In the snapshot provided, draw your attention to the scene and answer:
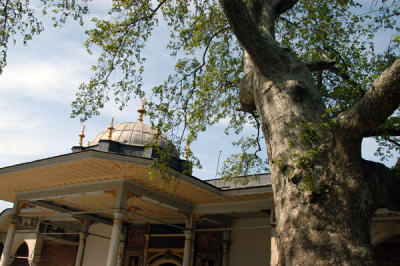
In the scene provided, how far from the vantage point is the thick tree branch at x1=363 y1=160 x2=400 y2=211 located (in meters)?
3.73

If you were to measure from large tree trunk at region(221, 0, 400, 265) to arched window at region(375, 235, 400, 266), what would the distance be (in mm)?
8509

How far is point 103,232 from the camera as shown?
17547 millimetres

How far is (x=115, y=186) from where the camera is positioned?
10578 mm

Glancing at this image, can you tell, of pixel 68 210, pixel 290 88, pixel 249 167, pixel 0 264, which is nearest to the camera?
pixel 290 88

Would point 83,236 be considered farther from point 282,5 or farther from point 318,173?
point 318,173

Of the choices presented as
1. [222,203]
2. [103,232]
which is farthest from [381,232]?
[103,232]

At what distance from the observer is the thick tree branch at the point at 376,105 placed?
337cm

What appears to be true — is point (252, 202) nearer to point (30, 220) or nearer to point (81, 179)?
point (81, 179)

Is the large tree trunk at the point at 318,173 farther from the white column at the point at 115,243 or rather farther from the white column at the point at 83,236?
the white column at the point at 83,236

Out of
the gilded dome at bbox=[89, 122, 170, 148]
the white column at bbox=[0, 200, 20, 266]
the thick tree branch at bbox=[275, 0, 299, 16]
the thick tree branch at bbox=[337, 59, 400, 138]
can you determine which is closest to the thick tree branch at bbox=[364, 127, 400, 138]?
the thick tree branch at bbox=[337, 59, 400, 138]

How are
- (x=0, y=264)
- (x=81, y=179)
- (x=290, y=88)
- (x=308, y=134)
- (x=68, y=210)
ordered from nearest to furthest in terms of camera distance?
A: (x=308, y=134), (x=290, y=88), (x=81, y=179), (x=0, y=264), (x=68, y=210)

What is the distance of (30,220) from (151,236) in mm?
5253

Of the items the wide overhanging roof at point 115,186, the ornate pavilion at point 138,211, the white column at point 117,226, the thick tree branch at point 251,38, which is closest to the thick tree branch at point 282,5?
the thick tree branch at point 251,38

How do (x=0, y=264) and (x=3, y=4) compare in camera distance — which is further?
(x=0, y=264)
